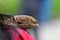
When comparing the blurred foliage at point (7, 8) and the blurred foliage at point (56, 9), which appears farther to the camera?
the blurred foliage at point (56, 9)

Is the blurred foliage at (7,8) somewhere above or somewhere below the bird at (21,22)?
above

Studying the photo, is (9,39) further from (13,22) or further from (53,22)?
(53,22)

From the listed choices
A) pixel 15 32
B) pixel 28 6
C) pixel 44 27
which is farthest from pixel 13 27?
pixel 44 27

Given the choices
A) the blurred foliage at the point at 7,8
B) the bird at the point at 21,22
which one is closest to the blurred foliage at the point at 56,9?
the blurred foliage at the point at 7,8

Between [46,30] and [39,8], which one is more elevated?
[39,8]

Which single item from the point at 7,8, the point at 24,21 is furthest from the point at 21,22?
the point at 7,8

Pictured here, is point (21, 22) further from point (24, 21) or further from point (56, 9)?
point (56, 9)

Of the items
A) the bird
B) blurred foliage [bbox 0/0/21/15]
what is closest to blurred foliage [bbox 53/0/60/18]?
blurred foliage [bbox 0/0/21/15]

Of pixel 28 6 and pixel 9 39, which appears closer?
pixel 9 39

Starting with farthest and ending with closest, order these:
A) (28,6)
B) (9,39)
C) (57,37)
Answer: (57,37), (28,6), (9,39)

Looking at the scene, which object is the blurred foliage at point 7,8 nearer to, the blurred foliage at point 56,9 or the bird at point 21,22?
the bird at point 21,22

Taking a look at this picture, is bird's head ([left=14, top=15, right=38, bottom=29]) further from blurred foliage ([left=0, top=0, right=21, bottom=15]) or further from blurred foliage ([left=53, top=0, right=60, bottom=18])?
blurred foliage ([left=53, top=0, right=60, bottom=18])
